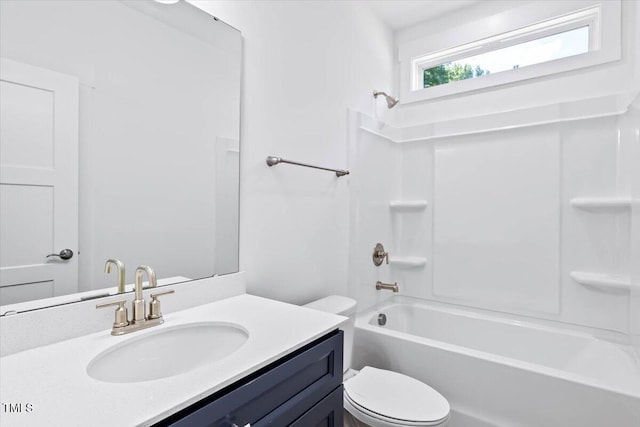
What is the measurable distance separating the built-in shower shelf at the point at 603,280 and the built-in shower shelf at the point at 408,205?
101 cm

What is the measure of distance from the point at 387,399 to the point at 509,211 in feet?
4.97

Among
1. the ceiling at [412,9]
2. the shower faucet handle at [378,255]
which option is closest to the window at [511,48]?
the ceiling at [412,9]

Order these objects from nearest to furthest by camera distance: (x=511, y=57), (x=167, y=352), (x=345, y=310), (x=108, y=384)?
(x=108, y=384) → (x=167, y=352) → (x=345, y=310) → (x=511, y=57)

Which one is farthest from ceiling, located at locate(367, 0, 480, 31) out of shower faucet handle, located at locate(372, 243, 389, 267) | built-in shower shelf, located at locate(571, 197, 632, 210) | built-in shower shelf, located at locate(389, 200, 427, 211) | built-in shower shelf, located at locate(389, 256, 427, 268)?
built-in shower shelf, located at locate(389, 256, 427, 268)

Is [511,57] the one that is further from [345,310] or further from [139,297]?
[139,297]

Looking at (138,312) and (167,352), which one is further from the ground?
(138,312)

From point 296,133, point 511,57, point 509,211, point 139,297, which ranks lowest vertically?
point 139,297

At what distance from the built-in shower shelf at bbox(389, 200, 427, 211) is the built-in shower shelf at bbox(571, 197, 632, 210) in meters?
0.92

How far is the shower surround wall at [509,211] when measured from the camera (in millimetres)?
1879

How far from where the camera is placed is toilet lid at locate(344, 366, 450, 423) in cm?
126

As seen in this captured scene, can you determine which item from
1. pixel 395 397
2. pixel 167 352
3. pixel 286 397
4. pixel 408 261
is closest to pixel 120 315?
pixel 167 352

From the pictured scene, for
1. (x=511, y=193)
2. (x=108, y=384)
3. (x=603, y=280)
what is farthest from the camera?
(x=511, y=193)

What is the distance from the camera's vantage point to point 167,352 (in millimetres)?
969

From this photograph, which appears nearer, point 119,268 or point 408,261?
point 119,268
